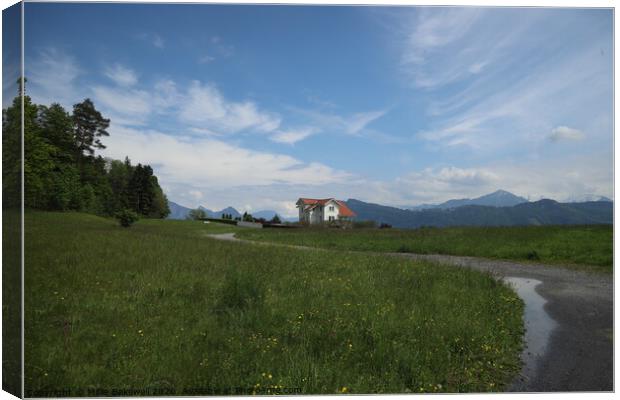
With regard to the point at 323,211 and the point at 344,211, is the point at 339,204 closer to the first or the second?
the point at 344,211

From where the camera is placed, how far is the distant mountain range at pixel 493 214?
19.2 ft

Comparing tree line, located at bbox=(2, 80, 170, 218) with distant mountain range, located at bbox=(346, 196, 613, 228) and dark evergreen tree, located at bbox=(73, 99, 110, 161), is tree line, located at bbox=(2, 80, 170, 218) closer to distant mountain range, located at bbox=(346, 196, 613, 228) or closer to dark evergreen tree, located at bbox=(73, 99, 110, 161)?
dark evergreen tree, located at bbox=(73, 99, 110, 161)

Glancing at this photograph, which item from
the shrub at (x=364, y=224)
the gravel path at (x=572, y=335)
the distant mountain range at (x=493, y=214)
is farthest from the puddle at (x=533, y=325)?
the shrub at (x=364, y=224)

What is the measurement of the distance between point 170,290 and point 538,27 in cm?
747

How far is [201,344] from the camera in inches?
190

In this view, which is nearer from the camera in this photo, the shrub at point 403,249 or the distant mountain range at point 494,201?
the distant mountain range at point 494,201

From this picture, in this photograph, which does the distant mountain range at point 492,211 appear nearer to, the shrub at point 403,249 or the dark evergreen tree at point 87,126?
the dark evergreen tree at point 87,126

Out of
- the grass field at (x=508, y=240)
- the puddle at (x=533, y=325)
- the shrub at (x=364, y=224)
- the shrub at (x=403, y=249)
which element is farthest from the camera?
the shrub at (x=403, y=249)

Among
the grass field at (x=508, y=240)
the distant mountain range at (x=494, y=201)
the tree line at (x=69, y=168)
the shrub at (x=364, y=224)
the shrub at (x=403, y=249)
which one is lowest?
the shrub at (x=403, y=249)

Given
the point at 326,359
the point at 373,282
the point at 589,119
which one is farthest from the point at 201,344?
the point at 589,119

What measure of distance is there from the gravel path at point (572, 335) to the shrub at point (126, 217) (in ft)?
7.01

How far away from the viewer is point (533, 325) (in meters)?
6.21

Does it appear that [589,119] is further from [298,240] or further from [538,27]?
[298,240]

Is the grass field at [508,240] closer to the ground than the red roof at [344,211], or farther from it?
closer to the ground
